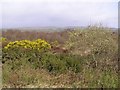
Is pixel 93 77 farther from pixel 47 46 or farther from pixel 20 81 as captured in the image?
pixel 47 46

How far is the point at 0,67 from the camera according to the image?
9641mm

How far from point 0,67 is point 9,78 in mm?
1425

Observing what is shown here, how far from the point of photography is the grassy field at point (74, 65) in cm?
787

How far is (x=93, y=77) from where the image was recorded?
7754 mm

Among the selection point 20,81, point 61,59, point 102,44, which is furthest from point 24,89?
point 102,44

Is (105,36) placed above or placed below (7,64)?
above

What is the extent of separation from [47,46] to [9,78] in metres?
8.29

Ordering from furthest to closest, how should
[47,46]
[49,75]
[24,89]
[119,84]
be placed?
[47,46] < [49,75] < [24,89] < [119,84]

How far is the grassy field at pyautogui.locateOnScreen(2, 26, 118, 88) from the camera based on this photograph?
25.8ft

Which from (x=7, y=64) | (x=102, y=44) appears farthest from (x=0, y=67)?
(x=102, y=44)

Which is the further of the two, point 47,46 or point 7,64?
point 47,46

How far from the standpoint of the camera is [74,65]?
988cm

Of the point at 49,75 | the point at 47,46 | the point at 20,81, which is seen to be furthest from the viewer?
the point at 47,46

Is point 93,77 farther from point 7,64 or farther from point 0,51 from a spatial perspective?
point 0,51
